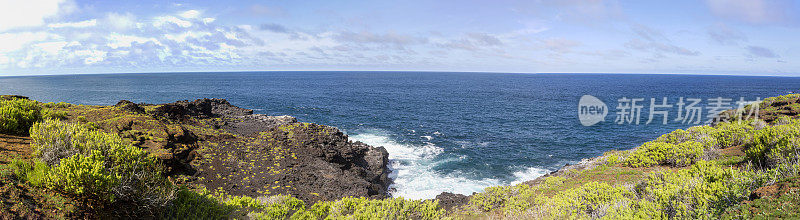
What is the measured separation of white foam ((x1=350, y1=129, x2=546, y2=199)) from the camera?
90.8ft

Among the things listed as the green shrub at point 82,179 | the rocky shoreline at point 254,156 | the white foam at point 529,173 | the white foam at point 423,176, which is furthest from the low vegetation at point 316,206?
the white foam at point 529,173

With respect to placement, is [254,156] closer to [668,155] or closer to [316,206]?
[316,206]

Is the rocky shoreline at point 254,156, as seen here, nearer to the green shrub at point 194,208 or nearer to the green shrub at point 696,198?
the green shrub at point 194,208

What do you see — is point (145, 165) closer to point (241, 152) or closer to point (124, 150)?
point (124, 150)

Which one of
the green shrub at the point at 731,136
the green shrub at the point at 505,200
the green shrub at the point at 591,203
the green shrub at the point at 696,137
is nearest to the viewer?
the green shrub at the point at 591,203

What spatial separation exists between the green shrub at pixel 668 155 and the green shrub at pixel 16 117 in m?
32.3

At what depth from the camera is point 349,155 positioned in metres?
27.6

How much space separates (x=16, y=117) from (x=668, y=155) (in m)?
34.0

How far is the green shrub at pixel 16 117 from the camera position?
47.1ft

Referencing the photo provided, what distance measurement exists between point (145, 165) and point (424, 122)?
149 ft

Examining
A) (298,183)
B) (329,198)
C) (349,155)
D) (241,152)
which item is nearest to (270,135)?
(241,152)

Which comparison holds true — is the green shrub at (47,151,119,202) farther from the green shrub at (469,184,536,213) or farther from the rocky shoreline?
the green shrub at (469,184,536,213)

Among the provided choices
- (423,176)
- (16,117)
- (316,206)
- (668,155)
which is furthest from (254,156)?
(668,155)

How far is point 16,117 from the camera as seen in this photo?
15.1 m
